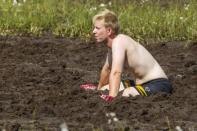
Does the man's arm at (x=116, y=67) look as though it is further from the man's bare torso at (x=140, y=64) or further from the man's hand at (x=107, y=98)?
the man's bare torso at (x=140, y=64)

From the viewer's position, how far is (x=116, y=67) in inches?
302

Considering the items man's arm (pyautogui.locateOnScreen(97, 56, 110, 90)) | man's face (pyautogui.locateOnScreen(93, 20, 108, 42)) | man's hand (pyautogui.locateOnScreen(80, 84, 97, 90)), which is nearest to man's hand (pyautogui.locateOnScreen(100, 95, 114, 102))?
man's face (pyautogui.locateOnScreen(93, 20, 108, 42))

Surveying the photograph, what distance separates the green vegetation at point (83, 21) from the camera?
12.0 metres

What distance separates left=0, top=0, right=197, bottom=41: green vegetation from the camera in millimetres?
12047

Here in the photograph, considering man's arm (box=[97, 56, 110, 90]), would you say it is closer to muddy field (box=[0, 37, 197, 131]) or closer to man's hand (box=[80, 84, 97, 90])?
man's hand (box=[80, 84, 97, 90])

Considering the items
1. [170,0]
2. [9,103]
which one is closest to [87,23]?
[170,0]

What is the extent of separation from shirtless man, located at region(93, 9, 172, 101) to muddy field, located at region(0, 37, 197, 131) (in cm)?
23

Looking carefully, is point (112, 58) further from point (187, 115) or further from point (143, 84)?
point (187, 115)

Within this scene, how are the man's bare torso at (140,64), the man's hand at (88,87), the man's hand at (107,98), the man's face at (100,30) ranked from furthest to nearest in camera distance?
the man's hand at (88,87), the man's bare torso at (140,64), the man's face at (100,30), the man's hand at (107,98)

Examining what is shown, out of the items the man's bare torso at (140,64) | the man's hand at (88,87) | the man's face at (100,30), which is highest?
the man's face at (100,30)

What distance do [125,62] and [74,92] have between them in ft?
2.31

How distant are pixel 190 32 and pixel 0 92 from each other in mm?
4695

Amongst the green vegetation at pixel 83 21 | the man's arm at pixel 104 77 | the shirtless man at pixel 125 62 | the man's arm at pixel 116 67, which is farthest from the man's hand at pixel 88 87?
the green vegetation at pixel 83 21

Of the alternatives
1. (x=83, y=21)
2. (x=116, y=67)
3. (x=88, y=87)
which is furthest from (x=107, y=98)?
(x=83, y=21)
